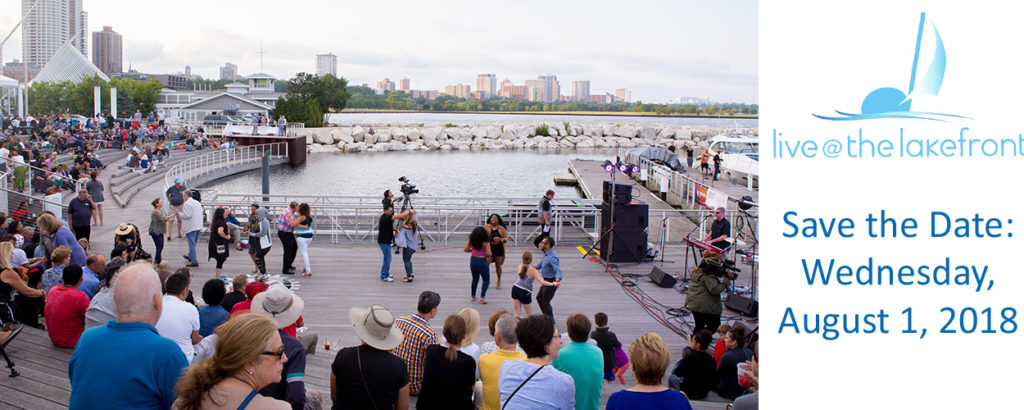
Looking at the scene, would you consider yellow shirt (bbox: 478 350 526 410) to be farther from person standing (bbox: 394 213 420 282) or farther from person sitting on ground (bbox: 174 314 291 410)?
person standing (bbox: 394 213 420 282)

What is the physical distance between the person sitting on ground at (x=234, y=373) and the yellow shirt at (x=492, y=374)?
1804 millimetres

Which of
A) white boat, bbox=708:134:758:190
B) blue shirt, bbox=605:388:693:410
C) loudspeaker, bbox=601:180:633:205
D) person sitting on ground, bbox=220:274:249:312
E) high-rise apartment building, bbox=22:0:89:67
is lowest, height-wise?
blue shirt, bbox=605:388:693:410

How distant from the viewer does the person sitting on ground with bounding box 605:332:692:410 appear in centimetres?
356

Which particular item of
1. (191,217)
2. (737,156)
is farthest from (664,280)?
(737,156)

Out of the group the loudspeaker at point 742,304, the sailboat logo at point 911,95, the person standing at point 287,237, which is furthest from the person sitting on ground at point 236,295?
the loudspeaker at point 742,304

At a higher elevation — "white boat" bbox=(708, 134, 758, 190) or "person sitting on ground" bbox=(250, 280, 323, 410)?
"white boat" bbox=(708, 134, 758, 190)

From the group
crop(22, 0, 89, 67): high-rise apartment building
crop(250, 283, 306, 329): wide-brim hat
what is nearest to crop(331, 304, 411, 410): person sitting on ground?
crop(250, 283, 306, 329): wide-brim hat

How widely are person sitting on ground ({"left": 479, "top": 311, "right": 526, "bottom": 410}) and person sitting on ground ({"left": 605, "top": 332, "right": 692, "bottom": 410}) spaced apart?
927 mm

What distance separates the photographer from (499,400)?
175 inches

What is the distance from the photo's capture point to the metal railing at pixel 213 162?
29125 mm

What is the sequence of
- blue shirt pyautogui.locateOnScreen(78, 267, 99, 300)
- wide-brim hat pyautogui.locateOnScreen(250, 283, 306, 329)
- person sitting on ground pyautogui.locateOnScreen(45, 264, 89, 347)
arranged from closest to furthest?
1. wide-brim hat pyautogui.locateOnScreen(250, 283, 306, 329)
2. person sitting on ground pyautogui.locateOnScreen(45, 264, 89, 347)
3. blue shirt pyautogui.locateOnScreen(78, 267, 99, 300)

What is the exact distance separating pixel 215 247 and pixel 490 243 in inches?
175

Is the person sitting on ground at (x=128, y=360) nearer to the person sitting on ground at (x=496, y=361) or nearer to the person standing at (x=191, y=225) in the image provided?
the person sitting on ground at (x=496, y=361)

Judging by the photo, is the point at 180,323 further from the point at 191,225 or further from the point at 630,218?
the point at 630,218
